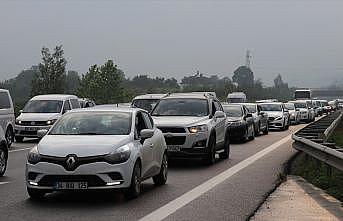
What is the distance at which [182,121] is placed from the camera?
16438 mm

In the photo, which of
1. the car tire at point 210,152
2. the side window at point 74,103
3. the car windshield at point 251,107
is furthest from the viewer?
the car windshield at point 251,107

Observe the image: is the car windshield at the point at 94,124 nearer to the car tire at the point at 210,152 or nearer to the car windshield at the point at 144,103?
the car tire at the point at 210,152

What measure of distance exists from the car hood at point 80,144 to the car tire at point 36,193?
24.4 inches

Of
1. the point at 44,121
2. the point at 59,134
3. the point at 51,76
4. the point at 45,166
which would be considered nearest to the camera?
the point at 45,166

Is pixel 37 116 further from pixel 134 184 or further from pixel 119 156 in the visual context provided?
pixel 119 156

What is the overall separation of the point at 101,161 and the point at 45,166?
2.76 feet

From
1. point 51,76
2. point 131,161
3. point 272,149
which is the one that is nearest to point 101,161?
point 131,161

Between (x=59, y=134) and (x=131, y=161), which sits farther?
(x=59, y=134)

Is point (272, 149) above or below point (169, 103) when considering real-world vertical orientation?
below

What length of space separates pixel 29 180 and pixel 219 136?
8.45 metres

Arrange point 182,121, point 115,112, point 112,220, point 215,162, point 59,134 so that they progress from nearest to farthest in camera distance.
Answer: point 112,220 → point 59,134 → point 115,112 → point 182,121 → point 215,162

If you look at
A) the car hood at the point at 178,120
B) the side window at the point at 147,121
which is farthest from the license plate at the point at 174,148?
the side window at the point at 147,121

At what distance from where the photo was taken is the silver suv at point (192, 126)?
16078 millimetres

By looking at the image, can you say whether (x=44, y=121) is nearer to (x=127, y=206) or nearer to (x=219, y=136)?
(x=219, y=136)
